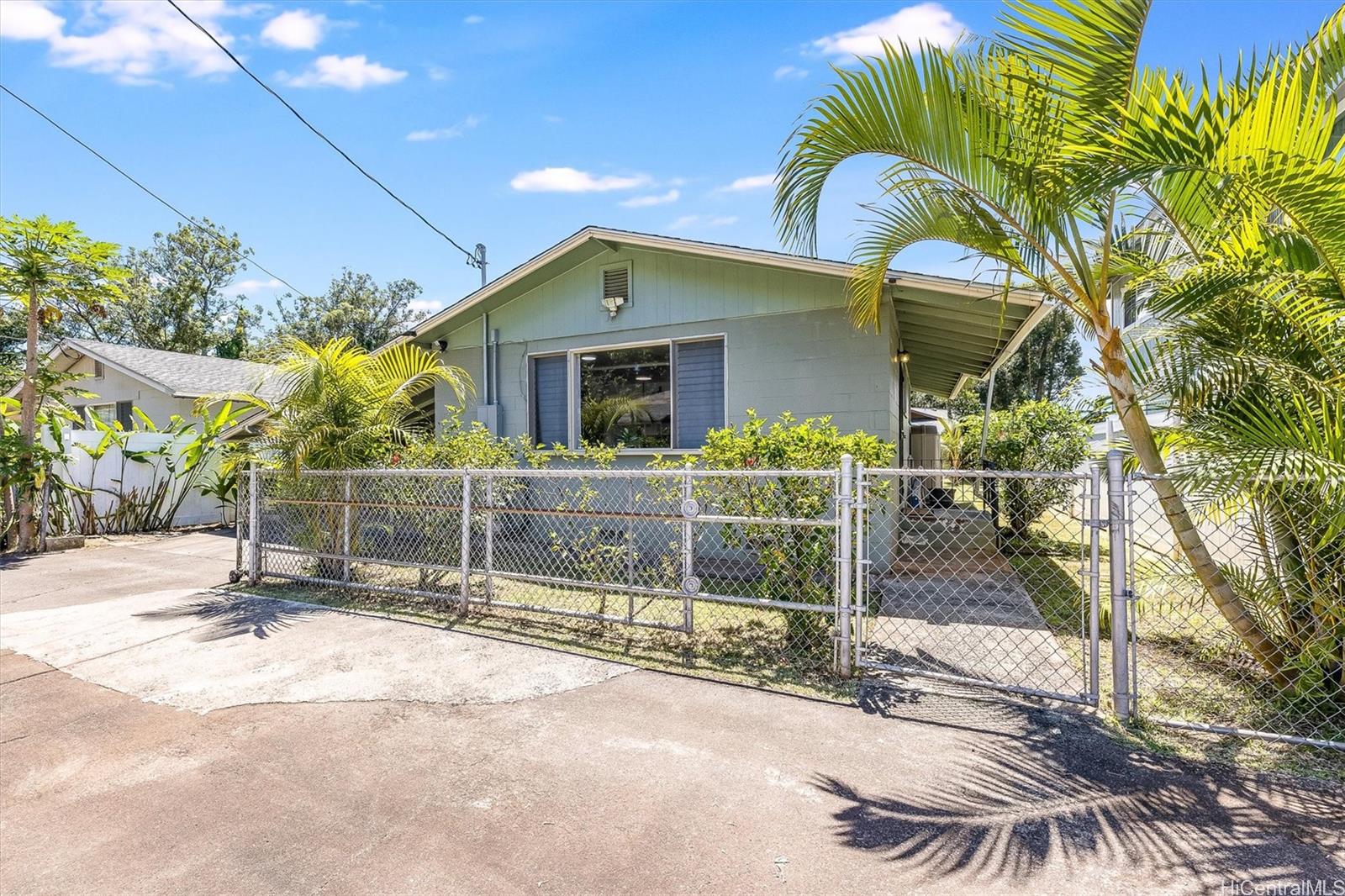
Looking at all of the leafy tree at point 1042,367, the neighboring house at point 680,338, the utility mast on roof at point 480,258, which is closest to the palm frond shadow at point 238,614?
the neighboring house at point 680,338

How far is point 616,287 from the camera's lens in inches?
338

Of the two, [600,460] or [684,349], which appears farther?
[684,349]

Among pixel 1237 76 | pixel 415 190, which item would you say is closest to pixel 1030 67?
pixel 1237 76

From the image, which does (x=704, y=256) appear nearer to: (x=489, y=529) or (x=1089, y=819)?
(x=489, y=529)

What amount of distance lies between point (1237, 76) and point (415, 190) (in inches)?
611

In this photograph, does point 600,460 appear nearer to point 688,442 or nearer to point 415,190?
point 688,442

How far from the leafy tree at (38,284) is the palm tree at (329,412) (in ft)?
16.1

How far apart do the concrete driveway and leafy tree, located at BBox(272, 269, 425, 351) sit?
2798 cm

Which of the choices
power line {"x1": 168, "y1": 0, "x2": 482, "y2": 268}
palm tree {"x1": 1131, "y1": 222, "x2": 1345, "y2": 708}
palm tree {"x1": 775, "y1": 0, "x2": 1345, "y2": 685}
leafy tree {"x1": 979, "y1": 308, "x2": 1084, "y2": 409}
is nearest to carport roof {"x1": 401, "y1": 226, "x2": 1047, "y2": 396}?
palm tree {"x1": 775, "y1": 0, "x2": 1345, "y2": 685}

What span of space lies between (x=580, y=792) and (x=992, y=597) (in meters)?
5.33

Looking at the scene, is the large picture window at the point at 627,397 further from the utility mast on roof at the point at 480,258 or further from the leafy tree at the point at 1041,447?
the utility mast on roof at the point at 480,258

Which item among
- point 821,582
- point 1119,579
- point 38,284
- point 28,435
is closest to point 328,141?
point 38,284

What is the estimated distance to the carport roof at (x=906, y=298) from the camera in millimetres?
6617

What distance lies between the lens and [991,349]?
9.80m
